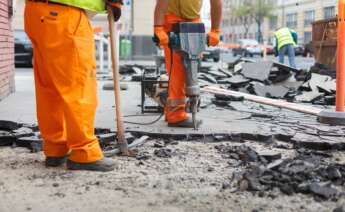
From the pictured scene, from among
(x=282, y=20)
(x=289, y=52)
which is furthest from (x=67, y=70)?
(x=282, y=20)

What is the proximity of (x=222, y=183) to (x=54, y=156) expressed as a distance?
4.60 ft

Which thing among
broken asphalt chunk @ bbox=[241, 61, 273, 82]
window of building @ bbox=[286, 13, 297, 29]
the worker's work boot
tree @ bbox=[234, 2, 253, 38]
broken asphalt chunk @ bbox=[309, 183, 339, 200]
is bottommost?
broken asphalt chunk @ bbox=[309, 183, 339, 200]

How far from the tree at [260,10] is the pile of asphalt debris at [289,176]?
7280 cm

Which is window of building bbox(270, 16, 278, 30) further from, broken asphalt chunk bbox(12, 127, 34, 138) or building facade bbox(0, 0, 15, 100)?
broken asphalt chunk bbox(12, 127, 34, 138)

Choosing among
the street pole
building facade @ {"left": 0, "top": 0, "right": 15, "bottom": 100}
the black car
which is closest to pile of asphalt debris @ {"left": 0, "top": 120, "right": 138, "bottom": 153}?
building facade @ {"left": 0, "top": 0, "right": 15, "bottom": 100}

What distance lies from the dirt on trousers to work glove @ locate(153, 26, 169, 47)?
1.49 metres

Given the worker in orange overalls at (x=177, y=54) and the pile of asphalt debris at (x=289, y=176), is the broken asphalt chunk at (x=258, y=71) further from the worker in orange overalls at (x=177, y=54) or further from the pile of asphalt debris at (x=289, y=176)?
the pile of asphalt debris at (x=289, y=176)

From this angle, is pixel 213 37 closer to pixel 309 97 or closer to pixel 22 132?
pixel 22 132

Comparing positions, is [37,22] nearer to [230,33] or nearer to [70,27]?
[70,27]

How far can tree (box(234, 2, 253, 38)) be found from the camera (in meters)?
79.2

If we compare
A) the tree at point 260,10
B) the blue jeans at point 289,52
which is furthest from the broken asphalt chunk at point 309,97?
the tree at point 260,10

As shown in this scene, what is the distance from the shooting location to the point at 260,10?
76.3m

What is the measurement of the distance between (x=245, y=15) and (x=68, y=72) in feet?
260

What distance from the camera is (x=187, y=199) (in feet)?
10.7
